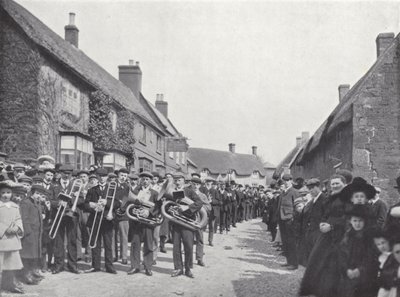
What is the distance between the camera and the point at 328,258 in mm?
6059

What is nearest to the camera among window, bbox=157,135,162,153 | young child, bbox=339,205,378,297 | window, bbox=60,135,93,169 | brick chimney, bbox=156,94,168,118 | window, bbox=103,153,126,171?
young child, bbox=339,205,378,297

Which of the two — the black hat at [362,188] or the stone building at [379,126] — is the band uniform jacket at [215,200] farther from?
the black hat at [362,188]

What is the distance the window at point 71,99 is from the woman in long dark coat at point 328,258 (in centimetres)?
1496

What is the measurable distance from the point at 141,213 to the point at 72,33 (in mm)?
21772

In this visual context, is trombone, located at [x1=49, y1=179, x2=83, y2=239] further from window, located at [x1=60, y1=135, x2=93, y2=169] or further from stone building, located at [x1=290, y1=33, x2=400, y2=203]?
stone building, located at [x1=290, y1=33, x2=400, y2=203]

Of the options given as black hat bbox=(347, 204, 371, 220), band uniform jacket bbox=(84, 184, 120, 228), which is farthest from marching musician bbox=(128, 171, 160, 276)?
black hat bbox=(347, 204, 371, 220)

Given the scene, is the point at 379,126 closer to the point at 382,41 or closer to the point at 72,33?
the point at 382,41

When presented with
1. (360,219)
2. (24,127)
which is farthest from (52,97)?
(360,219)

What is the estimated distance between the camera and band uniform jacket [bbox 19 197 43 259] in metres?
7.93

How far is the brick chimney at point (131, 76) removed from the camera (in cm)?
3781

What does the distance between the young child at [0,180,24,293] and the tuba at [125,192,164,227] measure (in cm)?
249

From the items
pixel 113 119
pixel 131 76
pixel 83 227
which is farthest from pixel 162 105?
pixel 83 227

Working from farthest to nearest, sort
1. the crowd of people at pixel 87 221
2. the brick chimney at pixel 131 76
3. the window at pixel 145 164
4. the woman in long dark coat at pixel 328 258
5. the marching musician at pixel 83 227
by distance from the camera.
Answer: the brick chimney at pixel 131 76 → the window at pixel 145 164 → the marching musician at pixel 83 227 → the crowd of people at pixel 87 221 → the woman in long dark coat at pixel 328 258

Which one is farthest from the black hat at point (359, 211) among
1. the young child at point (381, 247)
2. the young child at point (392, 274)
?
the young child at point (392, 274)
